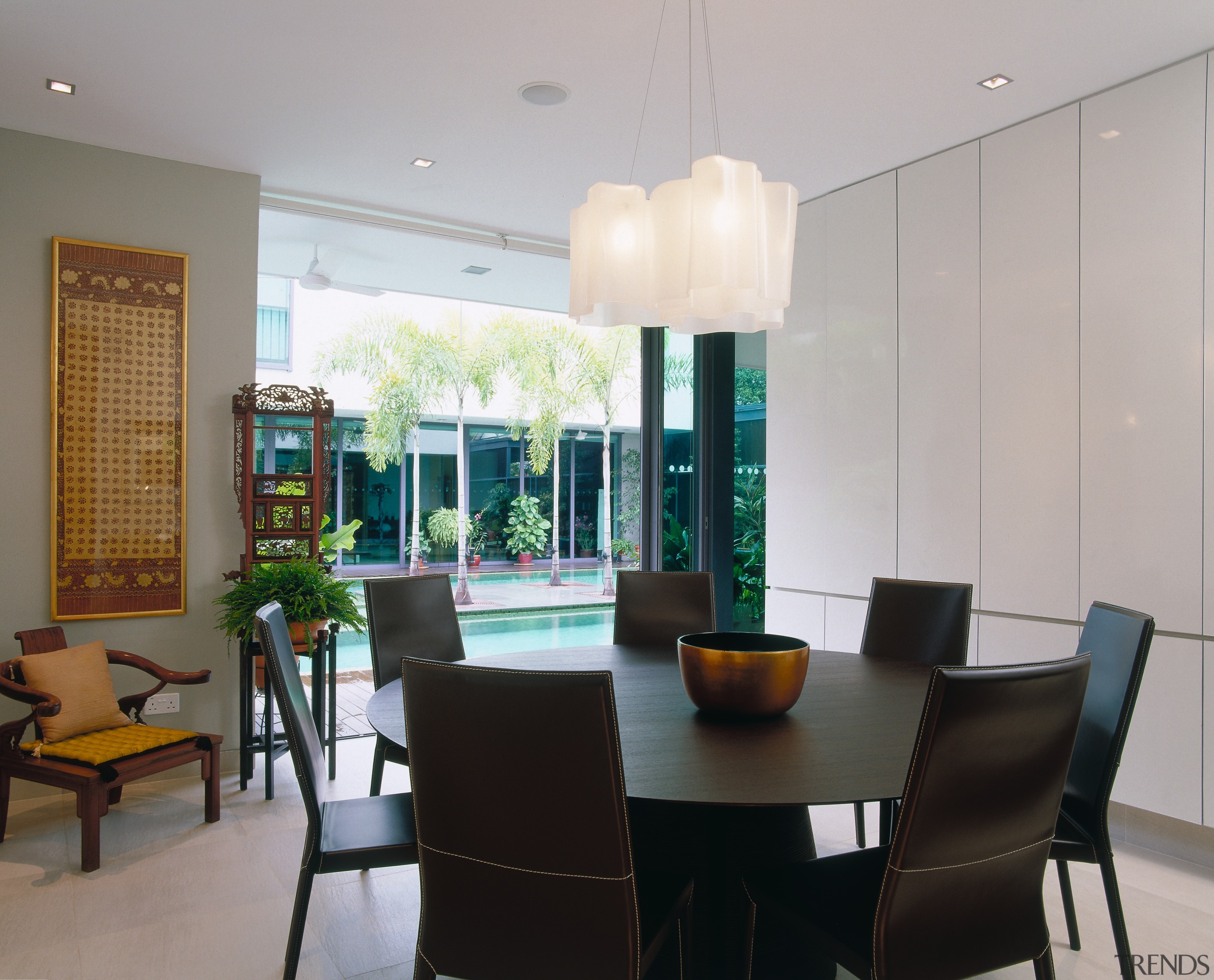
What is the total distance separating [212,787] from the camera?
3361mm

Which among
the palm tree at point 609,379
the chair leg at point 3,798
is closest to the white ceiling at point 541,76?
the palm tree at point 609,379

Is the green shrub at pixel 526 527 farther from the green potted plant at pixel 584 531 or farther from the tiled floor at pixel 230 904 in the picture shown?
the tiled floor at pixel 230 904

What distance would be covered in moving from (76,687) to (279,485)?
1.18m

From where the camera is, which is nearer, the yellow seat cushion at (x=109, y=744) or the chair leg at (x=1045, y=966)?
the chair leg at (x=1045, y=966)

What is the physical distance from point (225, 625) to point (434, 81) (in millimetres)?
2457

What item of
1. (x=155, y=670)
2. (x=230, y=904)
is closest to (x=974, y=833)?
(x=230, y=904)

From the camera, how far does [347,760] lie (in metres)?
4.15

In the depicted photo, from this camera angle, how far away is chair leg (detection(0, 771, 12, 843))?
3.14 metres

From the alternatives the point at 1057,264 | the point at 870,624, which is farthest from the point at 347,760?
the point at 1057,264

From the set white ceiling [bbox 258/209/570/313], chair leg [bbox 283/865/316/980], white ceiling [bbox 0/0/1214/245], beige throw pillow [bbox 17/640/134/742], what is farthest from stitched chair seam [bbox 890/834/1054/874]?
white ceiling [bbox 258/209/570/313]

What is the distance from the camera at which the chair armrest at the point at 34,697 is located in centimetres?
308

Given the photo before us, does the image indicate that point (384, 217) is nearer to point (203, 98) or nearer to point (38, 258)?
point (203, 98)

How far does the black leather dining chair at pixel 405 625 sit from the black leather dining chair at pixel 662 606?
26.7 inches

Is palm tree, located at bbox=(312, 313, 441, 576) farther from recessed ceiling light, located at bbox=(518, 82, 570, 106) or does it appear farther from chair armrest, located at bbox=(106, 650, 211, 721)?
recessed ceiling light, located at bbox=(518, 82, 570, 106)
